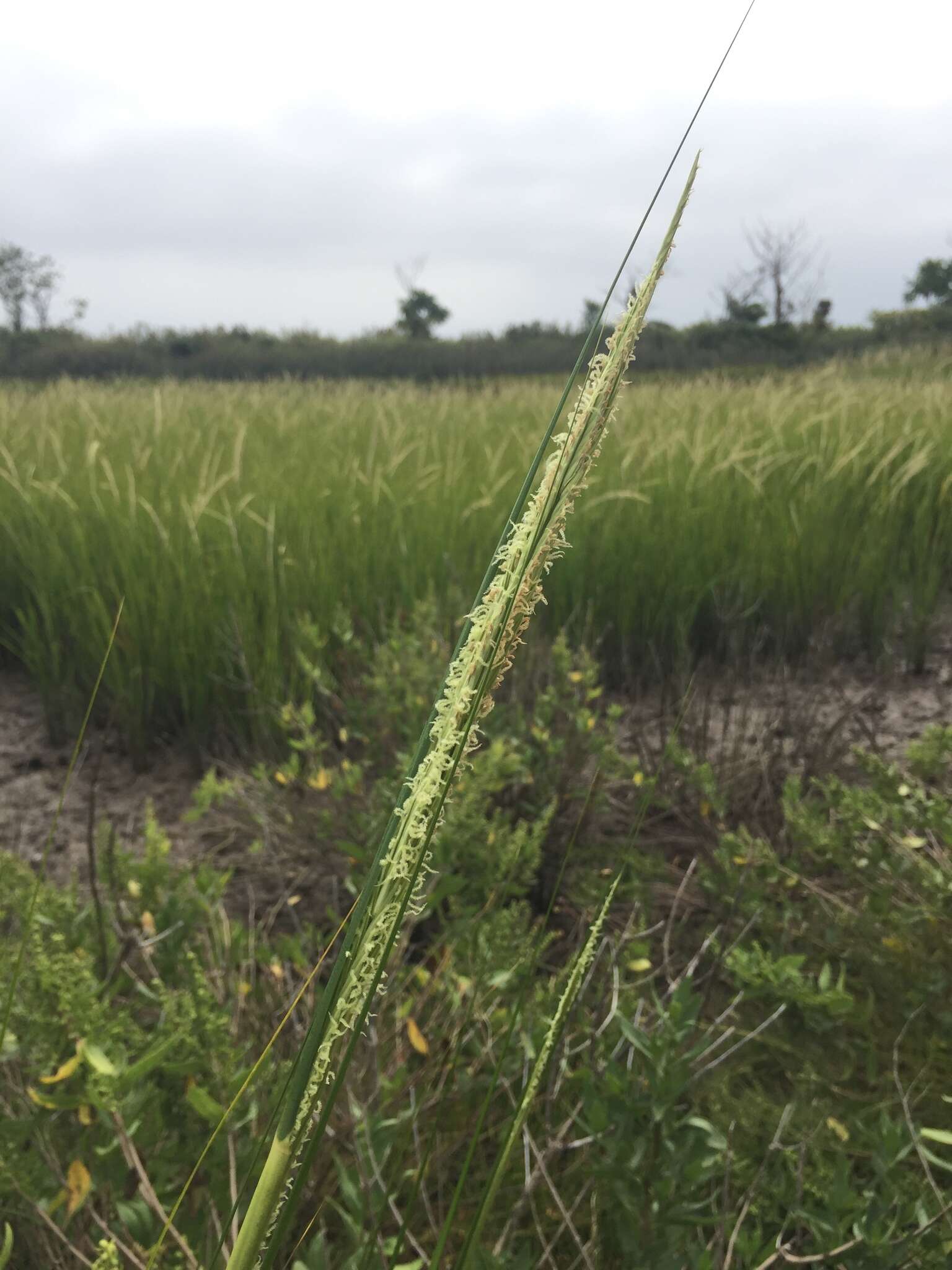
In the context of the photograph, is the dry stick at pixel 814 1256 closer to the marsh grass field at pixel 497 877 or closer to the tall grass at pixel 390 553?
the marsh grass field at pixel 497 877

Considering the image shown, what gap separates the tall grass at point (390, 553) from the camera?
2545mm

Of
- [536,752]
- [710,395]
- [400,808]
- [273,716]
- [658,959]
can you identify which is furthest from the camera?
[710,395]

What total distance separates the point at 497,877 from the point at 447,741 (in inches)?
56.2

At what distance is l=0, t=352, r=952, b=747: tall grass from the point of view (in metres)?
2.54

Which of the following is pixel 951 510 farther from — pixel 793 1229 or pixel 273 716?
pixel 793 1229

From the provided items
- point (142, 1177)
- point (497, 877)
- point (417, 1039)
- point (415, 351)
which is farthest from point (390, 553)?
point (415, 351)

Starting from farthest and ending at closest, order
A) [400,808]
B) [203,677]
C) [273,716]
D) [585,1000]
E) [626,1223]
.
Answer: [203,677] < [273,716] < [585,1000] < [626,1223] < [400,808]

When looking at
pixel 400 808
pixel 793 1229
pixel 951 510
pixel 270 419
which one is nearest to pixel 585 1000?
pixel 793 1229

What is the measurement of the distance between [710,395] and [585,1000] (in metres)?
5.60

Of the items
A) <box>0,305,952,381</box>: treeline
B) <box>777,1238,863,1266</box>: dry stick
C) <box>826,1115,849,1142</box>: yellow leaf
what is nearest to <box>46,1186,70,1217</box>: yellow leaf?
<box>777,1238,863,1266</box>: dry stick

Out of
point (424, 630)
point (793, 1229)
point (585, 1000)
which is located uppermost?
point (424, 630)

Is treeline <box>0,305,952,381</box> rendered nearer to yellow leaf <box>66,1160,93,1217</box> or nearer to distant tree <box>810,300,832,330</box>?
distant tree <box>810,300,832,330</box>

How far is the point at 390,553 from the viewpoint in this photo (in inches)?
111

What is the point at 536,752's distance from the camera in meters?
2.06
